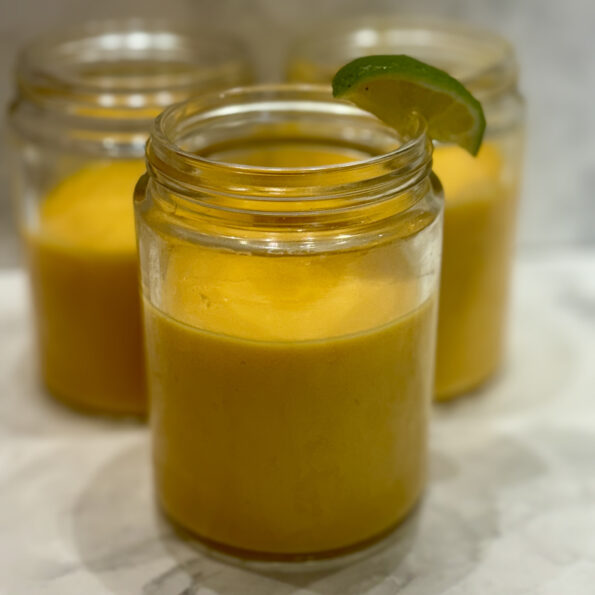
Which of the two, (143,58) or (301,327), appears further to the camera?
(143,58)

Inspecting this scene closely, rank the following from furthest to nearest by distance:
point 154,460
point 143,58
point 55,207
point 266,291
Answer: point 143,58 → point 55,207 → point 154,460 → point 266,291

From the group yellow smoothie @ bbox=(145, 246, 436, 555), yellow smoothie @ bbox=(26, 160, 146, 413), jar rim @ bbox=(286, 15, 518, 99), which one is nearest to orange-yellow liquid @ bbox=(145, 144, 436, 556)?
yellow smoothie @ bbox=(145, 246, 436, 555)

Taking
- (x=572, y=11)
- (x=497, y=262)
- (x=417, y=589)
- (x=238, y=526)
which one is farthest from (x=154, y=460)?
(x=572, y=11)

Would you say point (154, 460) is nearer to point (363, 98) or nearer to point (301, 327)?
point (301, 327)

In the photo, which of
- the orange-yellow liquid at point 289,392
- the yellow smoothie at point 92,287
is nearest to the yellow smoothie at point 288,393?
the orange-yellow liquid at point 289,392

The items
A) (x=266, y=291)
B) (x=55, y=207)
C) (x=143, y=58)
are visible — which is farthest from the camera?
(x=143, y=58)

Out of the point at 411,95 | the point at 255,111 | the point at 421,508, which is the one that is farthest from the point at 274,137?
the point at 421,508

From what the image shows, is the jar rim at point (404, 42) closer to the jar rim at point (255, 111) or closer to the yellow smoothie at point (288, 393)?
the jar rim at point (255, 111)
